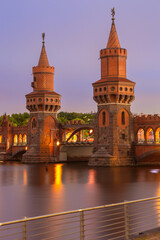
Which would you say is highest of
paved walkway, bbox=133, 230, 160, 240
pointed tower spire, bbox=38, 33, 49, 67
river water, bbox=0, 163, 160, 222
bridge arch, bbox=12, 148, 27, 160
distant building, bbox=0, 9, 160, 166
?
pointed tower spire, bbox=38, 33, 49, 67

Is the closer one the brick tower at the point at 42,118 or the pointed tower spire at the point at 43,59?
the brick tower at the point at 42,118

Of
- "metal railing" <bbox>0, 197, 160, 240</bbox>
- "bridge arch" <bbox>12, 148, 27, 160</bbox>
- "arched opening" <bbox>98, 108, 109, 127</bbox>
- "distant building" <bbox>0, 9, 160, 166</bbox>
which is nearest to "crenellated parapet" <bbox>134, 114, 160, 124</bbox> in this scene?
"distant building" <bbox>0, 9, 160, 166</bbox>

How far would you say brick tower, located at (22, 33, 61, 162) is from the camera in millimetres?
73938

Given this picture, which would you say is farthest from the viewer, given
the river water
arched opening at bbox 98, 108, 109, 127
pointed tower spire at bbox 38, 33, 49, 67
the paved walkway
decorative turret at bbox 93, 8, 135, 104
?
pointed tower spire at bbox 38, 33, 49, 67

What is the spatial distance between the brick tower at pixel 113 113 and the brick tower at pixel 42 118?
603 inches

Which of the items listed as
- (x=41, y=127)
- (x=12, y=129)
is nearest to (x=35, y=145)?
(x=41, y=127)

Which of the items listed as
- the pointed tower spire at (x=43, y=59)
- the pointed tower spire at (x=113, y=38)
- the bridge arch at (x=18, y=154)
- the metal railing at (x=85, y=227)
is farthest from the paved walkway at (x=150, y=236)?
the bridge arch at (x=18, y=154)

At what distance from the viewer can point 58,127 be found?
76.8 metres

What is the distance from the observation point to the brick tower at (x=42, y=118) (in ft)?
243

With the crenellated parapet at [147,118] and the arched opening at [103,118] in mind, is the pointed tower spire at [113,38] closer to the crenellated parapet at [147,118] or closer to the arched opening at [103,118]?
the arched opening at [103,118]

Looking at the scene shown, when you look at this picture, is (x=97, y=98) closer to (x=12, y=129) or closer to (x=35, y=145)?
(x=35, y=145)

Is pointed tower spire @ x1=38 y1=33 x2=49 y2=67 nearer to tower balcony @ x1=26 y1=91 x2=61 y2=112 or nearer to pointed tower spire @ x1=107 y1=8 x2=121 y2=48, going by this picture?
tower balcony @ x1=26 y1=91 x2=61 y2=112

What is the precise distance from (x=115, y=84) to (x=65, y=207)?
3916cm

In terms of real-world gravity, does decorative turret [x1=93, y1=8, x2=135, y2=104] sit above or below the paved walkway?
above
